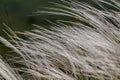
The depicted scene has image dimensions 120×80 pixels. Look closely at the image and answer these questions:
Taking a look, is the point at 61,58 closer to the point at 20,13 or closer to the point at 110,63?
the point at 110,63

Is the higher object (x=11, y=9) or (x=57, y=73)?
(x=57, y=73)

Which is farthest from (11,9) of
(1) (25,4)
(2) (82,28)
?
Answer: (2) (82,28)

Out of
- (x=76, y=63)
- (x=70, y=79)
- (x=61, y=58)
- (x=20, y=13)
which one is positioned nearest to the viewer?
(x=70, y=79)

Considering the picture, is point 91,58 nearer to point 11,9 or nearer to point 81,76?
point 81,76

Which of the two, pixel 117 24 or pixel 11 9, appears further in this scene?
pixel 11 9

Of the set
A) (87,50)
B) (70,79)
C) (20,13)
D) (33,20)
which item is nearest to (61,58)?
(87,50)

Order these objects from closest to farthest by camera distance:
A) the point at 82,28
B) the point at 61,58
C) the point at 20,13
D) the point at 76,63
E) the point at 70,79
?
the point at 70,79 < the point at 76,63 < the point at 61,58 < the point at 82,28 < the point at 20,13

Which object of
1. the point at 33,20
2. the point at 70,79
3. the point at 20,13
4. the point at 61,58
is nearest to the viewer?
the point at 70,79

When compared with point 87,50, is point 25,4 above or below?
below

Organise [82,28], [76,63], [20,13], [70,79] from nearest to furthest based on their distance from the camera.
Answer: [70,79] < [76,63] < [82,28] < [20,13]
